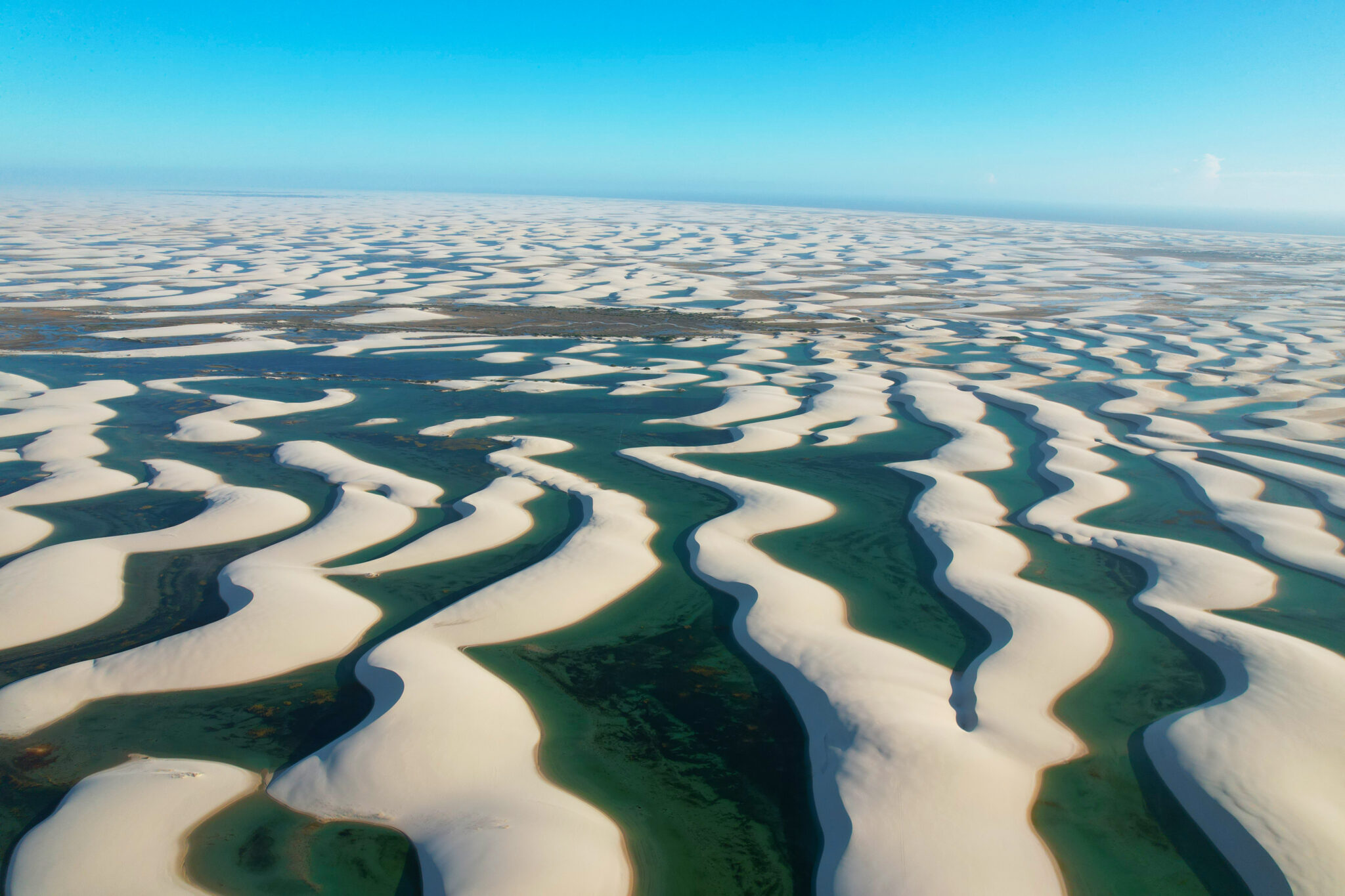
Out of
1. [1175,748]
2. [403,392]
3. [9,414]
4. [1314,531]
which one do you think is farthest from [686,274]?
[1175,748]

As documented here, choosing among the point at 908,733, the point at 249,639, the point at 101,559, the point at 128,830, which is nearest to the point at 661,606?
the point at 908,733

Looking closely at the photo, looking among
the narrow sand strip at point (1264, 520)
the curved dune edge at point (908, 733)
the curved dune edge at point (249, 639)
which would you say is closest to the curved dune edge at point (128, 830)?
the curved dune edge at point (249, 639)

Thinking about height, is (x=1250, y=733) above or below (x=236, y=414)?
above

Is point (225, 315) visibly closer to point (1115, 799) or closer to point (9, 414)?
point (9, 414)

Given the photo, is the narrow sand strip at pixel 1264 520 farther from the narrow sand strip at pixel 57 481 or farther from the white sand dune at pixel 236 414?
the white sand dune at pixel 236 414

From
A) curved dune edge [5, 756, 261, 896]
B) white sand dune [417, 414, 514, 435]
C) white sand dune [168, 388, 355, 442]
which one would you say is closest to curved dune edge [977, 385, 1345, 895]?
curved dune edge [5, 756, 261, 896]

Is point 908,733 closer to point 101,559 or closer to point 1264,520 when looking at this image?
point 1264,520
